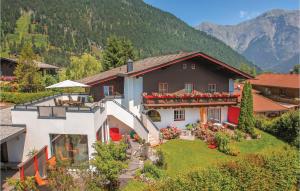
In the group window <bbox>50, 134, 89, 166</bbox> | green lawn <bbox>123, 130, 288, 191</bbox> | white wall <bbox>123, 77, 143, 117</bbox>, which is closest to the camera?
window <bbox>50, 134, 89, 166</bbox>

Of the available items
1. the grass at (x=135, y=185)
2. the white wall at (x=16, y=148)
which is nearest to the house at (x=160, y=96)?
the white wall at (x=16, y=148)

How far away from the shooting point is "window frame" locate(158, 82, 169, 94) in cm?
2561

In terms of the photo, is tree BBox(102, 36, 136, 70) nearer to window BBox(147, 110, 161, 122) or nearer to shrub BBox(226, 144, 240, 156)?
window BBox(147, 110, 161, 122)

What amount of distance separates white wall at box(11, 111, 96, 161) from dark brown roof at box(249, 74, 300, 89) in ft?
109

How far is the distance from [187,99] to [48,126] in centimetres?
1330

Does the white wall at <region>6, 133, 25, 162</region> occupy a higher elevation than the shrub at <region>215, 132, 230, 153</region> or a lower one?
higher

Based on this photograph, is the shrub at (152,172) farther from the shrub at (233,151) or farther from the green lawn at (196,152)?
the shrub at (233,151)

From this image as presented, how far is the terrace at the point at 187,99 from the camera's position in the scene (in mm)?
23703

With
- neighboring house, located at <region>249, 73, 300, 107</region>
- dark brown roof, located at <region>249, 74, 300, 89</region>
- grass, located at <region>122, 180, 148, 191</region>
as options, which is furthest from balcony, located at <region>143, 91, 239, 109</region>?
dark brown roof, located at <region>249, 74, 300, 89</region>

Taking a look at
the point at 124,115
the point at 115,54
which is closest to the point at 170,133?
the point at 124,115

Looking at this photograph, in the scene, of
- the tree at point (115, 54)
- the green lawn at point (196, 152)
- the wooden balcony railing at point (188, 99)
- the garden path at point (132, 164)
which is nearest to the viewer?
the garden path at point (132, 164)

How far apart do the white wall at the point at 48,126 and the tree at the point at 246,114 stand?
1558 cm

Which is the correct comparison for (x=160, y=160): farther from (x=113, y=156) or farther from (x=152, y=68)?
(x=152, y=68)

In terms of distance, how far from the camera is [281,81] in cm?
4403
